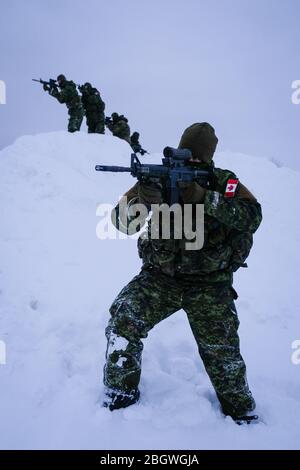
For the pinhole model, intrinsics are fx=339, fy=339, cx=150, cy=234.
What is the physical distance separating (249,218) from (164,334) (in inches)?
61.9

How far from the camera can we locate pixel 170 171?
6.68ft

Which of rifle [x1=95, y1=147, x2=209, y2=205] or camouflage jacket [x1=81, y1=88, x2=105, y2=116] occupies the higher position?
camouflage jacket [x1=81, y1=88, x2=105, y2=116]

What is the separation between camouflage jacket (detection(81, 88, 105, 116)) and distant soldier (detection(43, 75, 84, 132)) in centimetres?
54

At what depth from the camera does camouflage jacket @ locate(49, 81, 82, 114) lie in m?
10.6

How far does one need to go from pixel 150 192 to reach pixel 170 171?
0.18m

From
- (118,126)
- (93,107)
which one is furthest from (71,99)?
(118,126)

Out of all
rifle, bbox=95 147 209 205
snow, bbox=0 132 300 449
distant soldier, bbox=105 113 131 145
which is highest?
distant soldier, bbox=105 113 131 145

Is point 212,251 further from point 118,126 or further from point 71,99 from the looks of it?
point 118,126

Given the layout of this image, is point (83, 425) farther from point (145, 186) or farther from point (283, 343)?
point (283, 343)

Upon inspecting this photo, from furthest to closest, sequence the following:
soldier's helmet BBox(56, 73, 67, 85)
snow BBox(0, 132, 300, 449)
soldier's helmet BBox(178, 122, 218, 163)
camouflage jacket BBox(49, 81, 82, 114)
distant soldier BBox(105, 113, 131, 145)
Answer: distant soldier BBox(105, 113, 131, 145) < soldier's helmet BBox(56, 73, 67, 85) < camouflage jacket BBox(49, 81, 82, 114) < soldier's helmet BBox(178, 122, 218, 163) < snow BBox(0, 132, 300, 449)

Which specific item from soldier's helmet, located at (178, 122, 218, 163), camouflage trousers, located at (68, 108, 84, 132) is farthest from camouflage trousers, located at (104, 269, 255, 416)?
camouflage trousers, located at (68, 108, 84, 132)

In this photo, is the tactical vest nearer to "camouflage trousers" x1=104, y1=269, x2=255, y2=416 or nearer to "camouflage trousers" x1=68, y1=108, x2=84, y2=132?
"camouflage trousers" x1=104, y1=269, x2=255, y2=416

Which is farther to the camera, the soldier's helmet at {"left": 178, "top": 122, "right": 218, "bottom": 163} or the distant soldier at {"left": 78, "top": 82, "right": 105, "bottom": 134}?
the distant soldier at {"left": 78, "top": 82, "right": 105, "bottom": 134}
